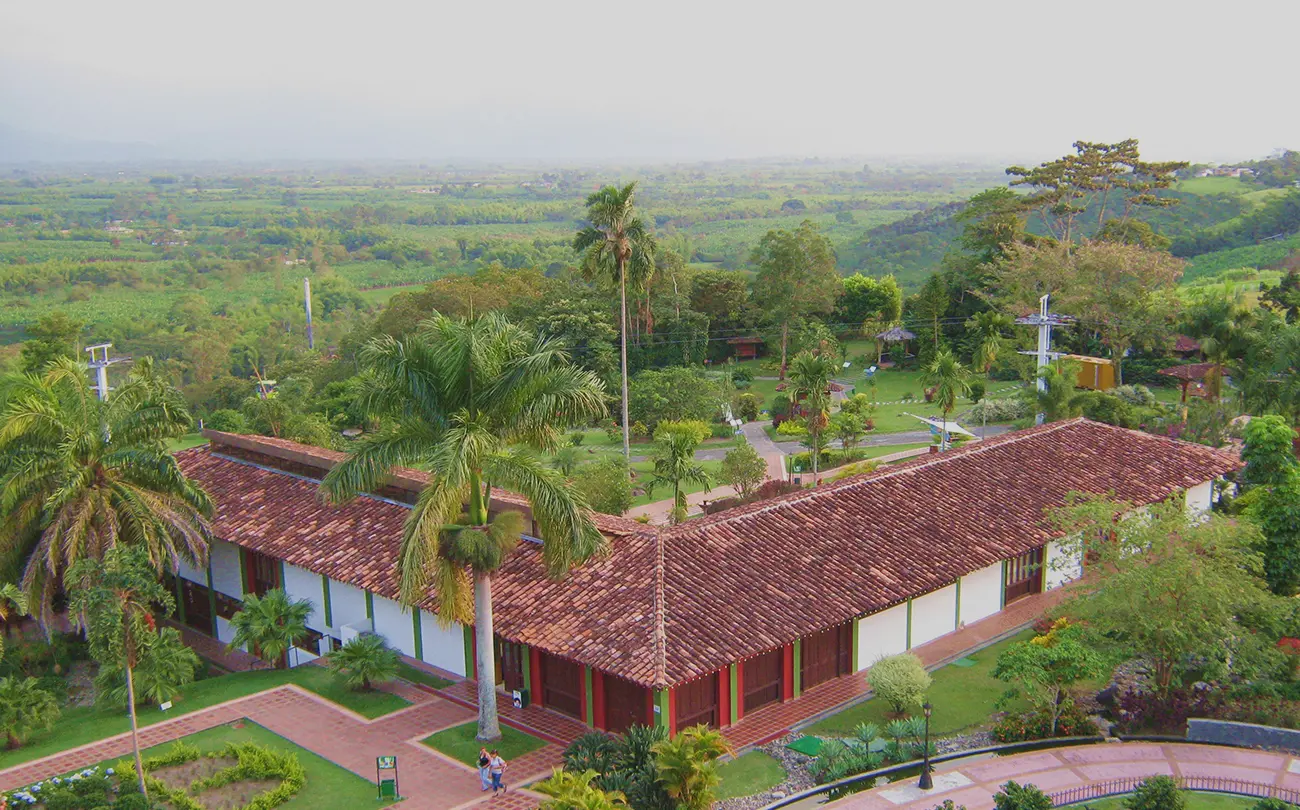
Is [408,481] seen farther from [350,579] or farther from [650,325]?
[650,325]

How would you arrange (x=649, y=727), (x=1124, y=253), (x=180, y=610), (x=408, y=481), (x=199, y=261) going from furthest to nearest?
(x=199, y=261) → (x=1124, y=253) → (x=180, y=610) → (x=408, y=481) → (x=649, y=727)

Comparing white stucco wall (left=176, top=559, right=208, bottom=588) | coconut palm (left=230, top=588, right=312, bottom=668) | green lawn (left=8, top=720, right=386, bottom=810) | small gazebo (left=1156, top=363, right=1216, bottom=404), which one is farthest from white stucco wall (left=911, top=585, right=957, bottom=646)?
small gazebo (left=1156, top=363, right=1216, bottom=404)

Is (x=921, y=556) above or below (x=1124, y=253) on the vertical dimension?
below

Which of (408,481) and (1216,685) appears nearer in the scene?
(1216,685)

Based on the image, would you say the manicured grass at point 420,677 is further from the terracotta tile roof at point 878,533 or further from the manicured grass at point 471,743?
the terracotta tile roof at point 878,533

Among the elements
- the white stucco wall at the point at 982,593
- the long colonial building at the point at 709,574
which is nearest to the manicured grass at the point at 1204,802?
the long colonial building at the point at 709,574

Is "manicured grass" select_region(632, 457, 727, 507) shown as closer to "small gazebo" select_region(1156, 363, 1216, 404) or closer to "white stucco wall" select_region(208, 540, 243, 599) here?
"white stucco wall" select_region(208, 540, 243, 599)

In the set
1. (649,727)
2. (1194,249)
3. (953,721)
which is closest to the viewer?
(649,727)

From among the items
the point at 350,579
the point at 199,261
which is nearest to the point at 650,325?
the point at 350,579
